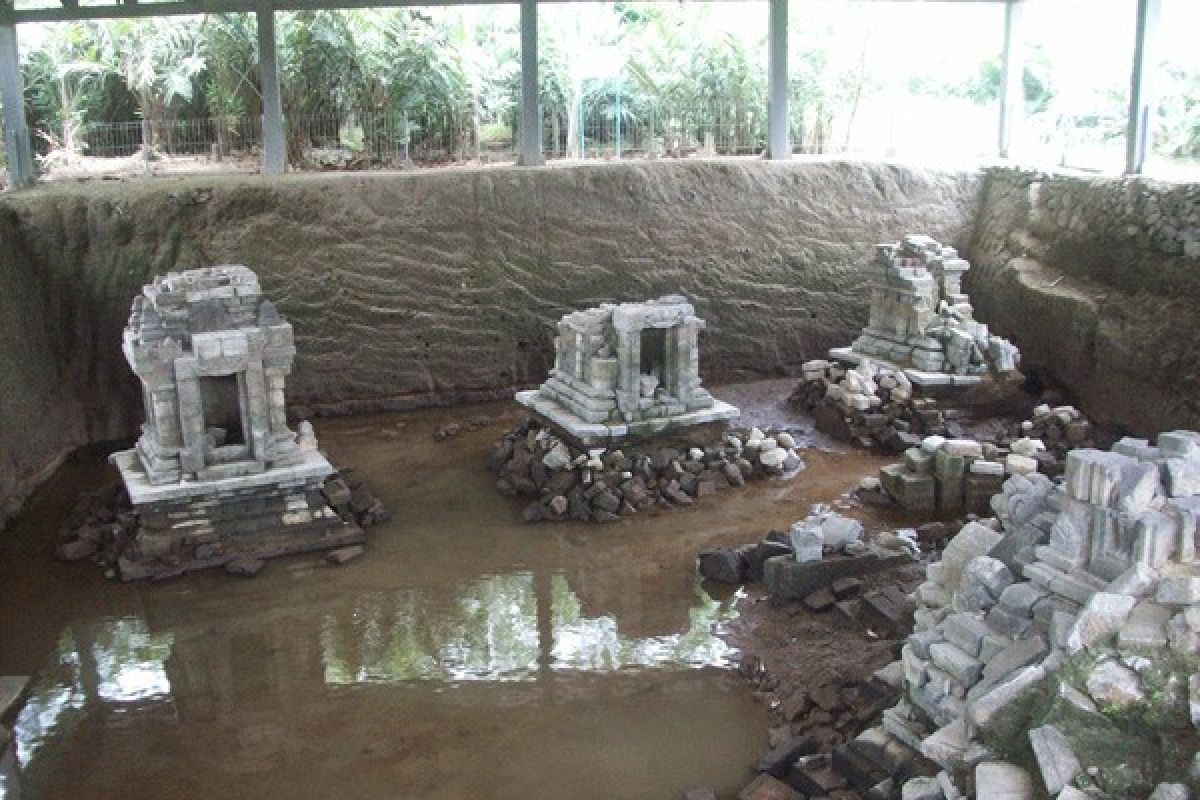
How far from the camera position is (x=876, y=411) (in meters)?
14.1

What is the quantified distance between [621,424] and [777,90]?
807 cm

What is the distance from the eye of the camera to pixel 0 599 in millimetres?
9945

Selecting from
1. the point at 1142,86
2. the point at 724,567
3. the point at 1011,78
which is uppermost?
the point at 1011,78

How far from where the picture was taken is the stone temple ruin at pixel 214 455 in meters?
10.4

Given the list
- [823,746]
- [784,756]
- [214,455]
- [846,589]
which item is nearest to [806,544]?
[846,589]

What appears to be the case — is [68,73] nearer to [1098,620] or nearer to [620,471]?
[620,471]

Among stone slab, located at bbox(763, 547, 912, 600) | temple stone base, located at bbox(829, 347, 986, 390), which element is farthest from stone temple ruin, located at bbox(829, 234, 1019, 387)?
stone slab, located at bbox(763, 547, 912, 600)

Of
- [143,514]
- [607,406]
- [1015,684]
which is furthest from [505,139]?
[1015,684]

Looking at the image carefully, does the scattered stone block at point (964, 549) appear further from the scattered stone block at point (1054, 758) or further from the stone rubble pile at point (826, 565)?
the scattered stone block at point (1054, 758)

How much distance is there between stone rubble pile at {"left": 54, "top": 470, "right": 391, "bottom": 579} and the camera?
10.3 m

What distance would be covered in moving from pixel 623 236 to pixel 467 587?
7.84 m

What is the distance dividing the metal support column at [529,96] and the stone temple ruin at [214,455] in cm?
714

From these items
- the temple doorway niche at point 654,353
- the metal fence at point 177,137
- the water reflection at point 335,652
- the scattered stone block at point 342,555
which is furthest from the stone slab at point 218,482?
the metal fence at point 177,137

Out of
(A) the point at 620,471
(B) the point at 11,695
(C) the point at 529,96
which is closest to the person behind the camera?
(B) the point at 11,695
